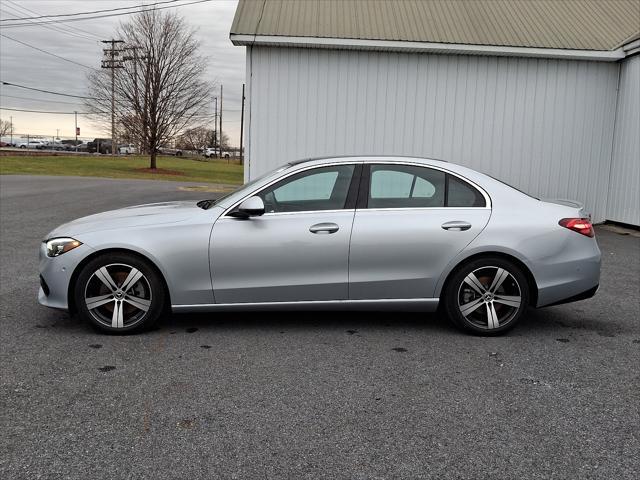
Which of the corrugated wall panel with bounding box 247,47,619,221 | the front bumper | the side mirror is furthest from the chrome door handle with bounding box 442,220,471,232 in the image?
the corrugated wall panel with bounding box 247,47,619,221

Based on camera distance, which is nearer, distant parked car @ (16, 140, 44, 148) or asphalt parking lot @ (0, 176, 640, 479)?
asphalt parking lot @ (0, 176, 640, 479)

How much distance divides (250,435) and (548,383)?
2.08 m

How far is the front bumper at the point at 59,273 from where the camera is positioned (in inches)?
191

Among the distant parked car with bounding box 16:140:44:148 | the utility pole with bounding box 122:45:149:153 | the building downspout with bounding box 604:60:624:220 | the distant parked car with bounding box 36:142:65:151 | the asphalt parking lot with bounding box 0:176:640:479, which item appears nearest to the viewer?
the asphalt parking lot with bounding box 0:176:640:479

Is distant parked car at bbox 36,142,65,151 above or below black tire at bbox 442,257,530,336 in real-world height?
above

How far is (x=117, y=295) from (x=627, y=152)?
10.9 meters

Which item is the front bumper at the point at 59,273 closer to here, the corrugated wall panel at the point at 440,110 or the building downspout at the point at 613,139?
the corrugated wall panel at the point at 440,110

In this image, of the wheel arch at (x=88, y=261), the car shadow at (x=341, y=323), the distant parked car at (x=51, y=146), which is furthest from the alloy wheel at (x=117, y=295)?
the distant parked car at (x=51, y=146)

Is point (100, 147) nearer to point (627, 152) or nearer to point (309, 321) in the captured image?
point (627, 152)

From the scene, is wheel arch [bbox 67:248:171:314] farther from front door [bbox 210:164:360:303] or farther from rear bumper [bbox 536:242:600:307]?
rear bumper [bbox 536:242:600:307]

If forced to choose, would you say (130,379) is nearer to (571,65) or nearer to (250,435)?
(250,435)

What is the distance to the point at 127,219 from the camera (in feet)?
16.7

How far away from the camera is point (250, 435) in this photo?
3268 mm

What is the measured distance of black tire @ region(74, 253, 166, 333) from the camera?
16.0 feet
